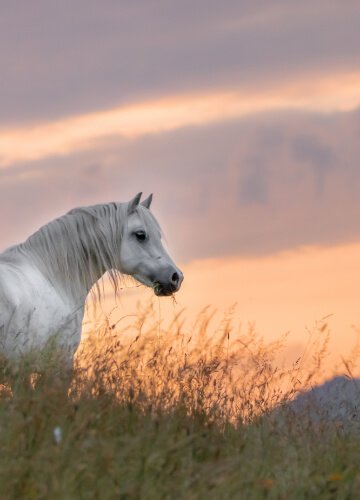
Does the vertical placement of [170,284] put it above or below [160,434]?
above

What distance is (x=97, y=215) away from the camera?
9047 millimetres

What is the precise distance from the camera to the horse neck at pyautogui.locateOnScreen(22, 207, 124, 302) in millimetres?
8977

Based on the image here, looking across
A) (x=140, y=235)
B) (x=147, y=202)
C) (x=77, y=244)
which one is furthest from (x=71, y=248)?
(x=147, y=202)

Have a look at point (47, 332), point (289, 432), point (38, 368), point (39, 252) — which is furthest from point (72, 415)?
point (39, 252)

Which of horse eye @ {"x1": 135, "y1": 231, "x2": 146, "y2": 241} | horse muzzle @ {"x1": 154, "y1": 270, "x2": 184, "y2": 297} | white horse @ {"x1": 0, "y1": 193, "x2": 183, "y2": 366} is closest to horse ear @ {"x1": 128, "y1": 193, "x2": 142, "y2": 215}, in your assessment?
white horse @ {"x1": 0, "y1": 193, "x2": 183, "y2": 366}

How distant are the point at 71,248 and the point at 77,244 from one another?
0.22 feet

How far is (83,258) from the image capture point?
29.8ft

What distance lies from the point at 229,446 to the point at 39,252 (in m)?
3.71

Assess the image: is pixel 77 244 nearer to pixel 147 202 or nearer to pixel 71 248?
pixel 71 248

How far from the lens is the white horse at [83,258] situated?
28.6 ft

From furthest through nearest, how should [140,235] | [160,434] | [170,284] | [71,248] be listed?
[170,284]
[140,235]
[71,248]
[160,434]

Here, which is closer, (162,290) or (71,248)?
(71,248)

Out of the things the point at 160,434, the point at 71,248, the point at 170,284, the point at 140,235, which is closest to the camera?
the point at 160,434

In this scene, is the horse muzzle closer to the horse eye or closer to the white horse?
the white horse
